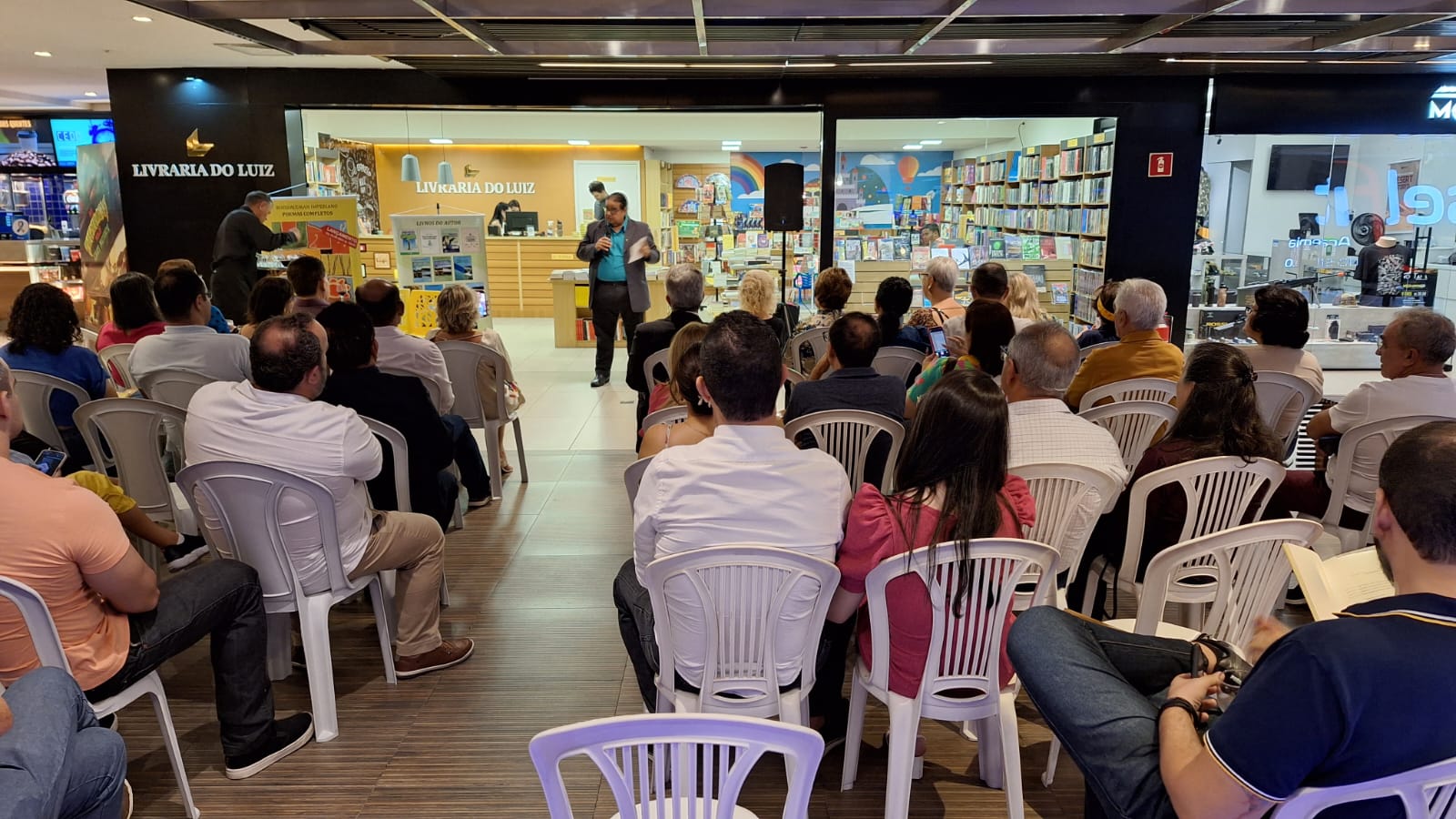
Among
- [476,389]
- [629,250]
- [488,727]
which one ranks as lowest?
[488,727]

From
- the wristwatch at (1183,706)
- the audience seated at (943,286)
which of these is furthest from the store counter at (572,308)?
the wristwatch at (1183,706)

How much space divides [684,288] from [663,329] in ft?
0.94

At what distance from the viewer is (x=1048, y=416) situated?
279 cm

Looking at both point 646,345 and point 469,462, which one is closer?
point 469,462

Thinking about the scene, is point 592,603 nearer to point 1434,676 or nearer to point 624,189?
point 1434,676

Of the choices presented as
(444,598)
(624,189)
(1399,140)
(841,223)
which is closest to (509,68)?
(841,223)

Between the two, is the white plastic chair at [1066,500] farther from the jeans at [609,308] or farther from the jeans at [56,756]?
the jeans at [609,308]

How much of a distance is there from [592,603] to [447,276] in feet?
19.0

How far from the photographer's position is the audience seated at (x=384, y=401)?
3.42m

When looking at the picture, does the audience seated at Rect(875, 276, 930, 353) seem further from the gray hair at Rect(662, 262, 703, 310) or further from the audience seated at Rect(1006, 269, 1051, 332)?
the gray hair at Rect(662, 262, 703, 310)

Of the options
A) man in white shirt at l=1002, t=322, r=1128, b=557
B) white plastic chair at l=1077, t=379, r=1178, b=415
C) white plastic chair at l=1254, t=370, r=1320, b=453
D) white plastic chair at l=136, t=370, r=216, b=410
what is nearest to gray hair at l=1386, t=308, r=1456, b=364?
white plastic chair at l=1254, t=370, r=1320, b=453

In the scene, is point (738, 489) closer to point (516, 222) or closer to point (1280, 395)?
point (1280, 395)

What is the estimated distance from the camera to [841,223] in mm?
8570

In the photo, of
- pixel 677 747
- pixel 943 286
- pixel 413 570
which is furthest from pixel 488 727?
pixel 943 286
